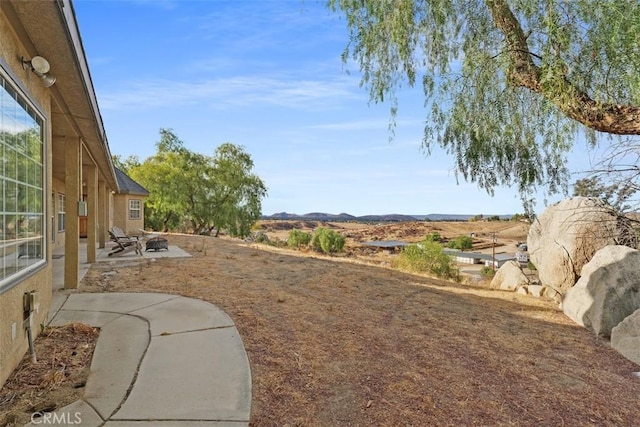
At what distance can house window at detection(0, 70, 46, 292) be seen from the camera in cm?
330

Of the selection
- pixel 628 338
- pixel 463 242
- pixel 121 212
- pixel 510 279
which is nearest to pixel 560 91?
pixel 628 338

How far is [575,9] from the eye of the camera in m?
4.50

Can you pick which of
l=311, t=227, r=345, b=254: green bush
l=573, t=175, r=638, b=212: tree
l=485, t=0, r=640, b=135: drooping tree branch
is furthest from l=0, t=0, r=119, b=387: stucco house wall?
l=311, t=227, r=345, b=254: green bush

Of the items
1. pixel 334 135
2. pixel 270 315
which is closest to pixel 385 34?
pixel 270 315

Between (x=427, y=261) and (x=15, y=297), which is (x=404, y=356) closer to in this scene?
(x=15, y=297)

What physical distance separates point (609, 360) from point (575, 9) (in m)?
4.60

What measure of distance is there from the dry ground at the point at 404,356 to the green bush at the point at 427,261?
19.2 ft

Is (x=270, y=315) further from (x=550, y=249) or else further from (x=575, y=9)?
(x=550, y=249)

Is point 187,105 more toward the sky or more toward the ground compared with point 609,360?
more toward the sky

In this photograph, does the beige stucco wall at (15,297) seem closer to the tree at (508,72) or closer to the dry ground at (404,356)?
the dry ground at (404,356)

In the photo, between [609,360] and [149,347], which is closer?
[149,347]

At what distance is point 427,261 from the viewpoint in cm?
1569

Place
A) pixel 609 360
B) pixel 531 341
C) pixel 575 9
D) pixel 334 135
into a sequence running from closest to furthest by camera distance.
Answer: pixel 575 9, pixel 609 360, pixel 531 341, pixel 334 135

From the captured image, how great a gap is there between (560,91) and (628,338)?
Result: 12.6ft
